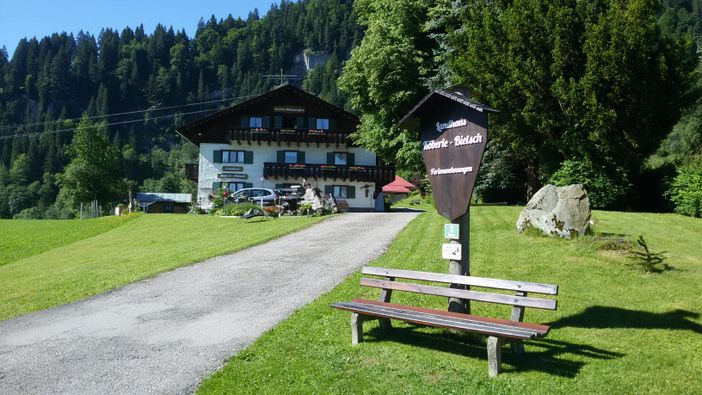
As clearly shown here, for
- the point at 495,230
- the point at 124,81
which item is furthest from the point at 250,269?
the point at 124,81

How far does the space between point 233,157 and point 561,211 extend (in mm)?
35660

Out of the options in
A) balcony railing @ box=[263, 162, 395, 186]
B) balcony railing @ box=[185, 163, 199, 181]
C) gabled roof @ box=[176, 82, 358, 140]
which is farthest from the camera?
balcony railing @ box=[185, 163, 199, 181]

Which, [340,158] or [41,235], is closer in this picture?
[41,235]

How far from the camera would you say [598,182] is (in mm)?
24844

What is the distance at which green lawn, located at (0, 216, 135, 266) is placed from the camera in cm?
2629

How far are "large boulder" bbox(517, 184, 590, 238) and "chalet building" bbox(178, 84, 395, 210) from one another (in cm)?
2938

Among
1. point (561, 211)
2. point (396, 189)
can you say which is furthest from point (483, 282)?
point (396, 189)

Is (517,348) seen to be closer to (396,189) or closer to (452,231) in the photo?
(452,231)

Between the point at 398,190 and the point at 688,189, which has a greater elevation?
the point at 688,189

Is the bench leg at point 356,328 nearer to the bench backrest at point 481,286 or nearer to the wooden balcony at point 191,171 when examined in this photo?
the bench backrest at point 481,286

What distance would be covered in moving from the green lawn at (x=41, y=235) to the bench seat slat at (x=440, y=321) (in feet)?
67.4

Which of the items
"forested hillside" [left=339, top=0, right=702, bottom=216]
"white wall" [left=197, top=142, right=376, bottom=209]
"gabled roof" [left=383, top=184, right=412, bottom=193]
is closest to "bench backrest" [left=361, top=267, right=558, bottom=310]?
"forested hillside" [left=339, top=0, right=702, bottom=216]

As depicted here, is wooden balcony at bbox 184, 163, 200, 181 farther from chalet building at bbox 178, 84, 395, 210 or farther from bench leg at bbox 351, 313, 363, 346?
bench leg at bbox 351, 313, 363, 346

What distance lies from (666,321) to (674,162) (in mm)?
20327
